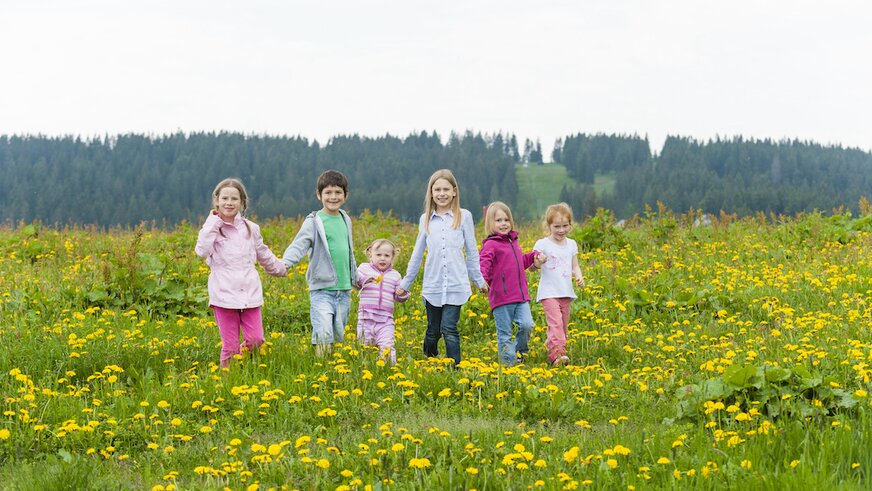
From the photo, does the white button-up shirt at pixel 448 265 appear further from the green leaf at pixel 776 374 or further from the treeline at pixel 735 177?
the treeline at pixel 735 177

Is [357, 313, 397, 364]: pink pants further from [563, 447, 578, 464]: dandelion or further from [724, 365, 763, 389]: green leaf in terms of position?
[563, 447, 578, 464]: dandelion

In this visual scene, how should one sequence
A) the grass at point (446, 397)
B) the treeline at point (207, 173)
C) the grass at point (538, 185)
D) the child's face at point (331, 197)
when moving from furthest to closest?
the grass at point (538, 185) → the treeline at point (207, 173) → the child's face at point (331, 197) → the grass at point (446, 397)

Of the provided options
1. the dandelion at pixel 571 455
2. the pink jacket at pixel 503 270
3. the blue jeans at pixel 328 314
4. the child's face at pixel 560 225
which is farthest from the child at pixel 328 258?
the dandelion at pixel 571 455

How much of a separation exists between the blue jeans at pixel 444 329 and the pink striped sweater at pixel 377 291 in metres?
0.33

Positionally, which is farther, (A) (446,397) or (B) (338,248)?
(B) (338,248)

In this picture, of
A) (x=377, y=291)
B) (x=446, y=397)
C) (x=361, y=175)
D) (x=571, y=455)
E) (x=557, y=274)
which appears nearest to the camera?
(x=571, y=455)

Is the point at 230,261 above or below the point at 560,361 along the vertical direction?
above

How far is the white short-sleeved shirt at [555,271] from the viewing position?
7641mm

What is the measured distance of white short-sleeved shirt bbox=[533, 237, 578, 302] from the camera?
7.64 metres

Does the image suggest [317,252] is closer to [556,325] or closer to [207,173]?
[556,325]

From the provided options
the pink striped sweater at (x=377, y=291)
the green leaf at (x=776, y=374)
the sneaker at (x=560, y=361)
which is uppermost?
the pink striped sweater at (x=377, y=291)

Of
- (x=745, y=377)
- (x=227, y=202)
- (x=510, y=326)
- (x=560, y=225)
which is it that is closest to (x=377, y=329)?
(x=510, y=326)

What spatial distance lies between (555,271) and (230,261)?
3204 millimetres

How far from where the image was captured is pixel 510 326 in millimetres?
7371
